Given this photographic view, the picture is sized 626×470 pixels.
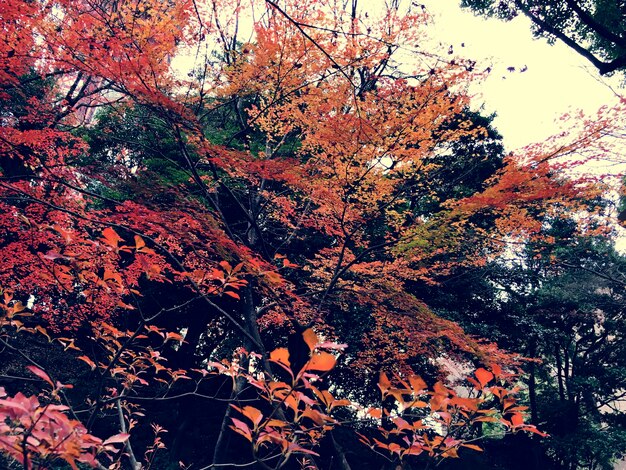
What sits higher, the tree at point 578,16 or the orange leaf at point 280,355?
the tree at point 578,16

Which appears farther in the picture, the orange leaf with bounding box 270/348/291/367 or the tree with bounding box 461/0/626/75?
the tree with bounding box 461/0/626/75

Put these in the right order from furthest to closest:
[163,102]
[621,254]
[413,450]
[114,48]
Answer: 1. [621,254]
2. [114,48]
3. [163,102]
4. [413,450]

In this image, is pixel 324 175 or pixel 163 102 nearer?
pixel 163 102

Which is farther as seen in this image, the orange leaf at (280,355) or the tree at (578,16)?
the tree at (578,16)

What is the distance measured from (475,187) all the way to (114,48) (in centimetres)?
994

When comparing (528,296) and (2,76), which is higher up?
(528,296)

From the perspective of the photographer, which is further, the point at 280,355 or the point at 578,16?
the point at 578,16

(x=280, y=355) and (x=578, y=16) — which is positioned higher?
(x=578, y=16)

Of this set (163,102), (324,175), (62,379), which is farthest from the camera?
(62,379)

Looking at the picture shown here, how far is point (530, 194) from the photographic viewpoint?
18.9 ft

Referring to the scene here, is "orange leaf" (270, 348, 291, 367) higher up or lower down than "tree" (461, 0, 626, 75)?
lower down

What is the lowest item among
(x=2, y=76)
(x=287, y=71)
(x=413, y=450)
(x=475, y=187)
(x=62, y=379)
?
(x=62, y=379)

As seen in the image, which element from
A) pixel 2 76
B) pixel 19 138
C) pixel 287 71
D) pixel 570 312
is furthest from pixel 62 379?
pixel 570 312

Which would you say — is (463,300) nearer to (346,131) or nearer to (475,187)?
(475,187)
